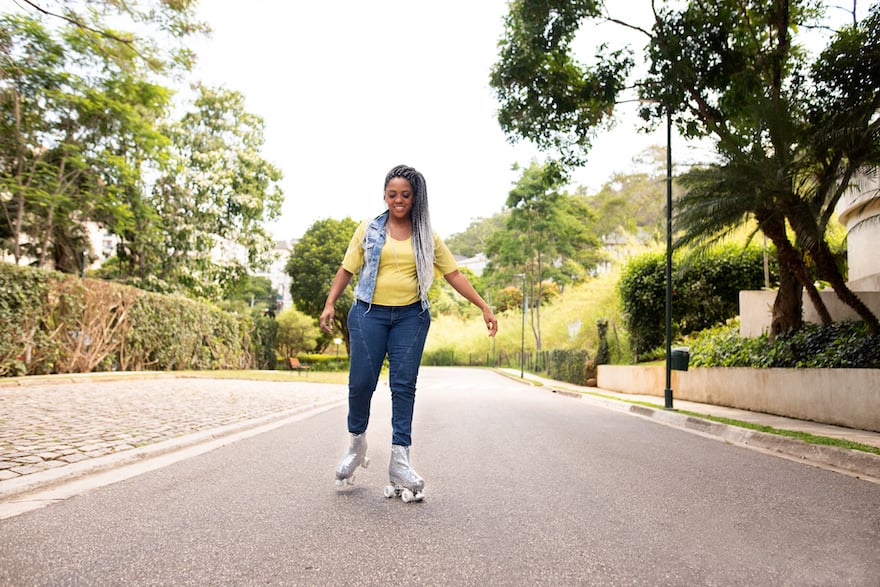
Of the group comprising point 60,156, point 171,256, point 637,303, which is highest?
point 60,156

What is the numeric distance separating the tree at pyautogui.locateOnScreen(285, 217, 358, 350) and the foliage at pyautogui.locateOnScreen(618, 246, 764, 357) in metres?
25.1

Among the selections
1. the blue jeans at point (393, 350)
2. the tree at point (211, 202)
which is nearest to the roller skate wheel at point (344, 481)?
the blue jeans at point (393, 350)

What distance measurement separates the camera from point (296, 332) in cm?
4816

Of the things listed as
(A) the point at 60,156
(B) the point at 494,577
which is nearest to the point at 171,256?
(A) the point at 60,156

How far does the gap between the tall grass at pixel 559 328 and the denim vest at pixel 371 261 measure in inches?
888

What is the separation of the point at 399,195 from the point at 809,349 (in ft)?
32.4

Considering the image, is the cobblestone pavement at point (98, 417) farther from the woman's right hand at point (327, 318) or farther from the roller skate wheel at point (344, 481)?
the woman's right hand at point (327, 318)

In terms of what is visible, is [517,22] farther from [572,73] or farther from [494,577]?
[494,577]

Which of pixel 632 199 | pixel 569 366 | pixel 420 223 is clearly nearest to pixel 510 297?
pixel 632 199

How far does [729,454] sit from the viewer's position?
22.7ft

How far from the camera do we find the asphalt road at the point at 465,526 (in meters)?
2.78

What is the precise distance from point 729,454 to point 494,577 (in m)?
5.08

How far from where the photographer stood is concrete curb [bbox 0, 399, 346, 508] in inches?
167

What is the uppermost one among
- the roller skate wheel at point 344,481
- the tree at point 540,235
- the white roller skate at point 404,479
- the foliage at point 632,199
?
the foliage at point 632,199
